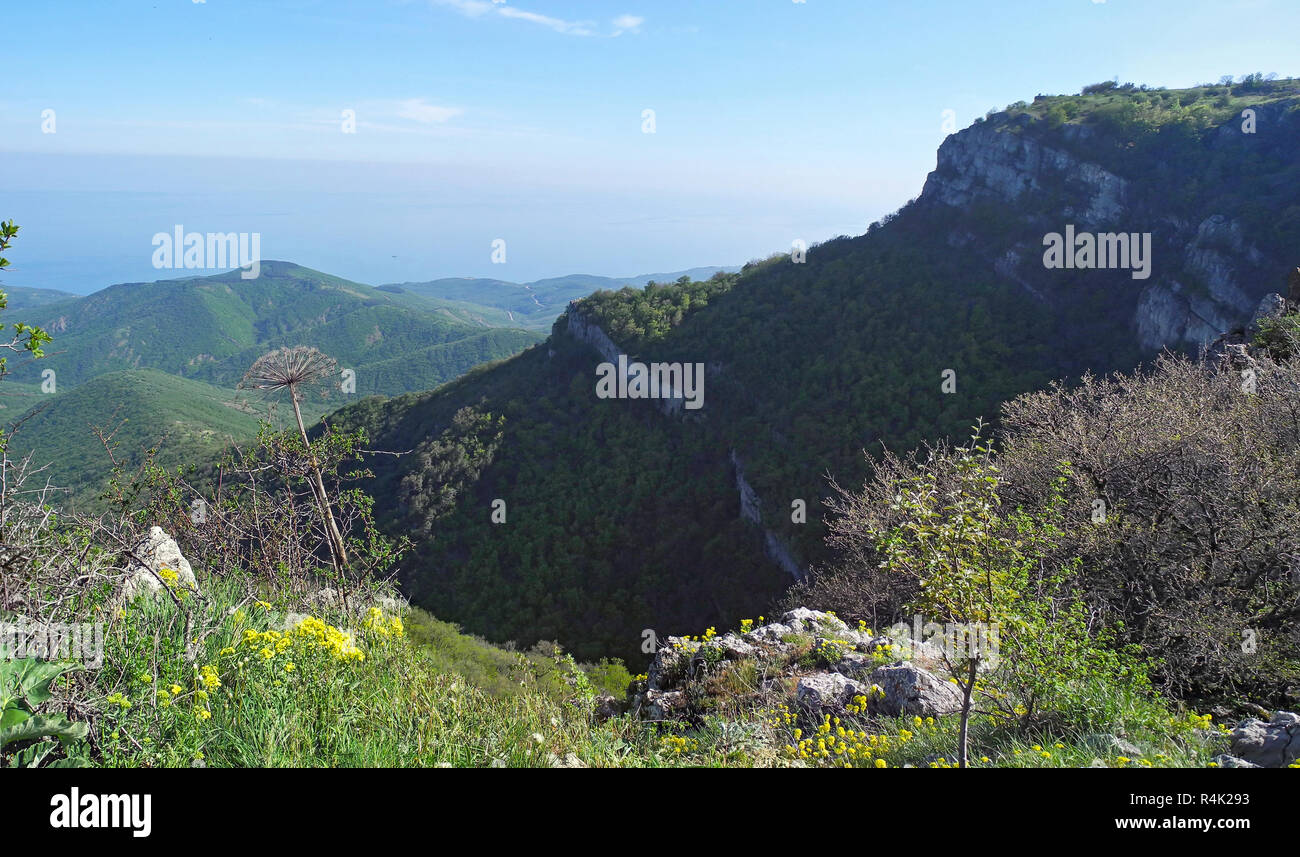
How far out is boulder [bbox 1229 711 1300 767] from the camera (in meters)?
3.96

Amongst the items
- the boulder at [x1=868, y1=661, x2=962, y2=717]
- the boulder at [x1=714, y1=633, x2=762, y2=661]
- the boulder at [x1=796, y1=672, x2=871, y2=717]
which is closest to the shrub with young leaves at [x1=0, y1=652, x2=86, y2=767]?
the boulder at [x1=796, y1=672, x2=871, y2=717]

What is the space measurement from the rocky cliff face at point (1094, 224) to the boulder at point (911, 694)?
29598 mm

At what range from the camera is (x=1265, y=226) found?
1151 inches

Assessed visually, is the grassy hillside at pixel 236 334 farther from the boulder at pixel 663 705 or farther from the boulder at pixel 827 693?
the boulder at pixel 827 693

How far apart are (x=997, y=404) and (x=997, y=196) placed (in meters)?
28.5

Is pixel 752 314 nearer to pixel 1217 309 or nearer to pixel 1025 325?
pixel 1025 325

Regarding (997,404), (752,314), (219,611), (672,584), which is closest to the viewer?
(219,611)

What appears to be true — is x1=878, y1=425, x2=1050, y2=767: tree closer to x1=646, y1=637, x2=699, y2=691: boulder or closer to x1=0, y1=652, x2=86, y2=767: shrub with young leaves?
x1=0, y1=652, x2=86, y2=767: shrub with young leaves

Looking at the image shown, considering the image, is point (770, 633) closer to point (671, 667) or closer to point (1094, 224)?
point (671, 667)

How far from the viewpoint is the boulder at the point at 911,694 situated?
6.38 meters

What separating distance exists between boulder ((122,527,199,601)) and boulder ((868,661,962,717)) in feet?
21.1

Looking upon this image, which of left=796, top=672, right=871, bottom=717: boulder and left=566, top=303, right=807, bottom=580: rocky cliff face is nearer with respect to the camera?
left=796, top=672, right=871, bottom=717: boulder

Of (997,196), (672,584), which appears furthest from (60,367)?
(997,196)

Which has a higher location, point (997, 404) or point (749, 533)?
point (997, 404)
